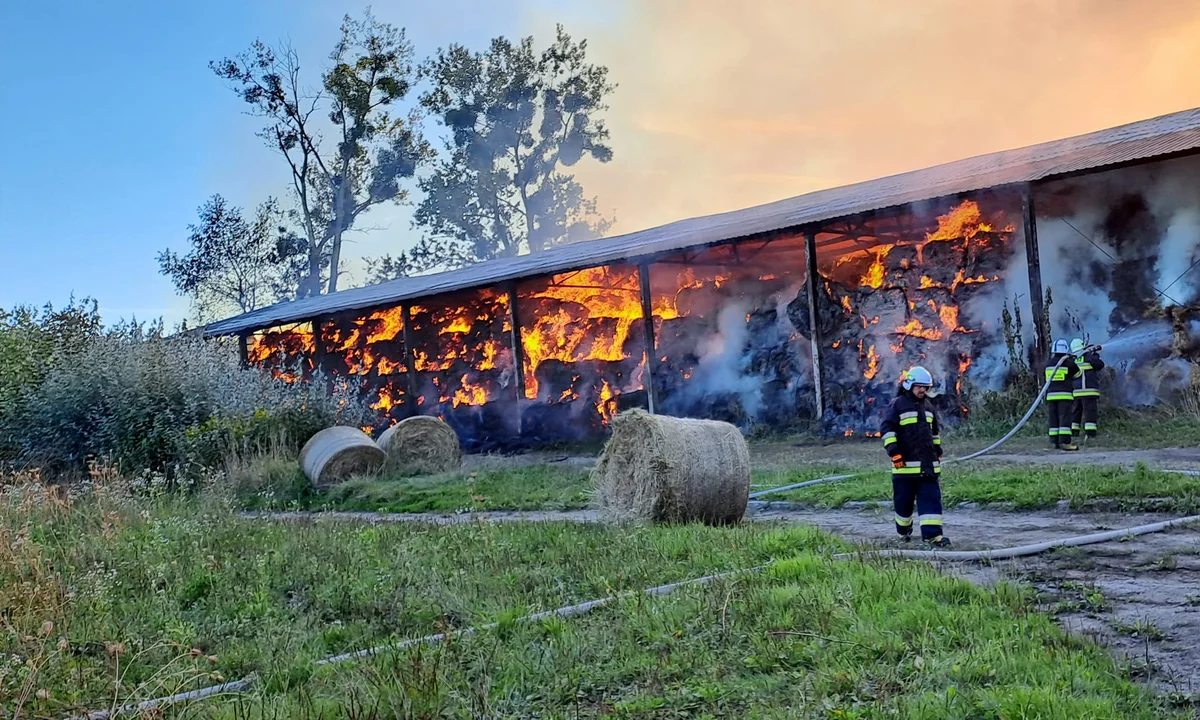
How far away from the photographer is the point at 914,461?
7652 millimetres

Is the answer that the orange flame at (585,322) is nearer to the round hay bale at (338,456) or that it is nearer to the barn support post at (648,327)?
the barn support post at (648,327)

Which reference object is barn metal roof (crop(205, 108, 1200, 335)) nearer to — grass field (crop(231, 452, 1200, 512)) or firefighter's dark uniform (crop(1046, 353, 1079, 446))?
firefighter's dark uniform (crop(1046, 353, 1079, 446))

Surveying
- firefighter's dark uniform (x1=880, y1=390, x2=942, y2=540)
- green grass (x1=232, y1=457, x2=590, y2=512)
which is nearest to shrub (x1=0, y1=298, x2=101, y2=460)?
green grass (x1=232, y1=457, x2=590, y2=512)

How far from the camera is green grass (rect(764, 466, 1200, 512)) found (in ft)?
28.0

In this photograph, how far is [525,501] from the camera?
41.7 feet

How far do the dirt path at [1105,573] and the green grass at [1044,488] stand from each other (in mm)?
309

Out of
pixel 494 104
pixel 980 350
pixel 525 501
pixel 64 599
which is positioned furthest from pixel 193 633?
pixel 494 104

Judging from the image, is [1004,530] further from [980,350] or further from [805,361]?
[805,361]

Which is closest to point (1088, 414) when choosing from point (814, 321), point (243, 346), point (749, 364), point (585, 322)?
point (814, 321)

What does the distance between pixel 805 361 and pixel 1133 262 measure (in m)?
6.12

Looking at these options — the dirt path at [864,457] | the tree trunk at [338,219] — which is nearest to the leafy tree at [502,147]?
the tree trunk at [338,219]

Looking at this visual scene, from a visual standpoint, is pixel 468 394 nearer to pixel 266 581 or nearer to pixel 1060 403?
pixel 1060 403

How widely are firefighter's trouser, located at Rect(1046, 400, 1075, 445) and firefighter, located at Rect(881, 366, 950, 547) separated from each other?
6.46m

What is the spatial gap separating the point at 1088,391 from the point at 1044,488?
5499 mm
